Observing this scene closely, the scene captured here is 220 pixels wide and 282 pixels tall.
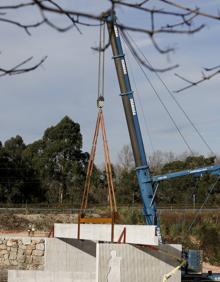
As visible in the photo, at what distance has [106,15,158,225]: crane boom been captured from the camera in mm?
22391

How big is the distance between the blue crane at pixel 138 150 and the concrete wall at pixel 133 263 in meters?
7.37

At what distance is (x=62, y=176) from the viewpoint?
62000mm

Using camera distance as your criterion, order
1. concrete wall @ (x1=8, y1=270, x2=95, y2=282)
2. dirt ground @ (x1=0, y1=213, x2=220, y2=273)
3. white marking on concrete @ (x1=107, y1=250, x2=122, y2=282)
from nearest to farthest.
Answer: white marking on concrete @ (x1=107, y1=250, x2=122, y2=282), concrete wall @ (x1=8, y1=270, x2=95, y2=282), dirt ground @ (x1=0, y1=213, x2=220, y2=273)

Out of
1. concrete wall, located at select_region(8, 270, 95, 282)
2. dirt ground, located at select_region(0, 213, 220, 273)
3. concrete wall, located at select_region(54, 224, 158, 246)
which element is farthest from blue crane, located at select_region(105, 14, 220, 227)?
dirt ground, located at select_region(0, 213, 220, 273)

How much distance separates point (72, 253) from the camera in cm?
1894

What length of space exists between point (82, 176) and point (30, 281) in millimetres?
43816

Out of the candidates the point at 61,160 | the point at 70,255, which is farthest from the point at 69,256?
the point at 61,160

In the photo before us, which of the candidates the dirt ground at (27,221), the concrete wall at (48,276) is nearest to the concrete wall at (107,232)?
the concrete wall at (48,276)

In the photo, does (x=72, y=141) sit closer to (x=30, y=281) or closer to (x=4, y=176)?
(x=4, y=176)

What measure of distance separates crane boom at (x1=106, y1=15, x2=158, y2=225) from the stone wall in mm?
3648

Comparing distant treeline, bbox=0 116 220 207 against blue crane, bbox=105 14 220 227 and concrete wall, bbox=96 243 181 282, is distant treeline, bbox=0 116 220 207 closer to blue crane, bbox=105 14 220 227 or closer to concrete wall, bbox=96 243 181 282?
blue crane, bbox=105 14 220 227

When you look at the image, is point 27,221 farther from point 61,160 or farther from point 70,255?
point 61,160

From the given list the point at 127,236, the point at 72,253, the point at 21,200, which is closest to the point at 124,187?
the point at 21,200

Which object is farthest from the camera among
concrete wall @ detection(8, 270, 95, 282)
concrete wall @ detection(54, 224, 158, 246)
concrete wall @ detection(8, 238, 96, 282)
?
concrete wall @ detection(8, 238, 96, 282)
